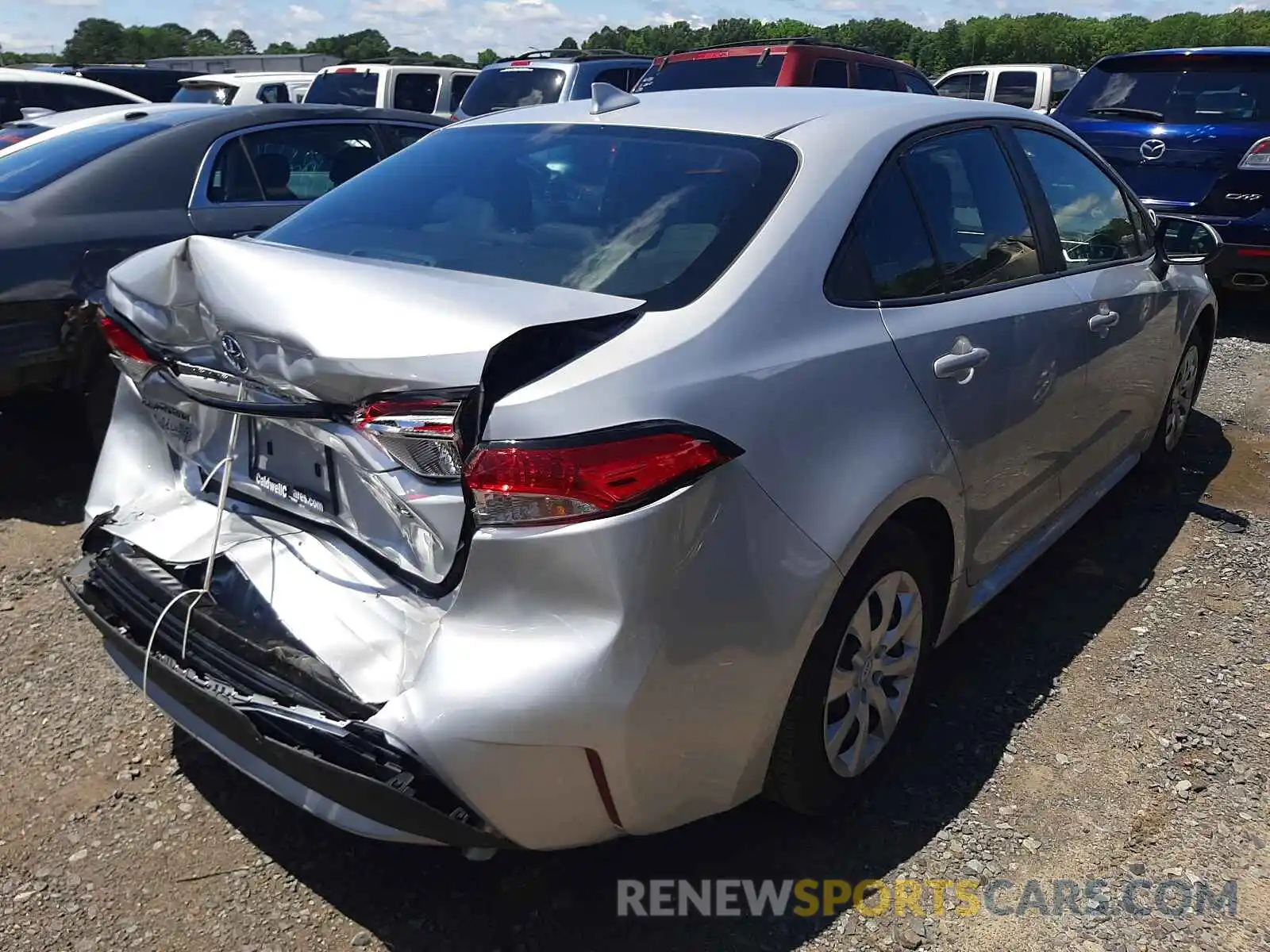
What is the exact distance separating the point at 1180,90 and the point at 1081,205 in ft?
14.9

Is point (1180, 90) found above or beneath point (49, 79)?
beneath

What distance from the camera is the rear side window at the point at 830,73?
904cm

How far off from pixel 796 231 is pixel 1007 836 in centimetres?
150

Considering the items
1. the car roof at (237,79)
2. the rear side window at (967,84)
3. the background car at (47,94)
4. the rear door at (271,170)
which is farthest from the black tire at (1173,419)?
the car roof at (237,79)

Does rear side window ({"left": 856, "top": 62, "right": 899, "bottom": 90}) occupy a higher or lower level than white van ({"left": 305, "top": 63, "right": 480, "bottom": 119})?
higher

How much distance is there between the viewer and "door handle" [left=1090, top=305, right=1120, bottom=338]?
131 inches

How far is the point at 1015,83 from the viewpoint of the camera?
1486 centimetres

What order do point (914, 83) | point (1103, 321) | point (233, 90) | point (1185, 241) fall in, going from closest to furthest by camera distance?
point (1103, 321) → point (1185, 241) → point (914, 83) → point (233, 90)

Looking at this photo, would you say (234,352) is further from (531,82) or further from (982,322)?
(531,82)

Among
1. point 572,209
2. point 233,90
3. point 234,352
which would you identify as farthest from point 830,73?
point 233,90

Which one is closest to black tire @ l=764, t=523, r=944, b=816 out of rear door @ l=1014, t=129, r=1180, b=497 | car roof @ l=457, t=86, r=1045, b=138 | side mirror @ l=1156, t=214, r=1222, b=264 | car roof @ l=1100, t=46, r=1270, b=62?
car roof @ l=457, t=86, r=1045, b=138

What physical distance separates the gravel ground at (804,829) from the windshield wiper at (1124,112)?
471 centimetres

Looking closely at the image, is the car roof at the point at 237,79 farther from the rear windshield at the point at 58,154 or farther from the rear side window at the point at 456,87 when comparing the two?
the rear windshield at the point at 58,154

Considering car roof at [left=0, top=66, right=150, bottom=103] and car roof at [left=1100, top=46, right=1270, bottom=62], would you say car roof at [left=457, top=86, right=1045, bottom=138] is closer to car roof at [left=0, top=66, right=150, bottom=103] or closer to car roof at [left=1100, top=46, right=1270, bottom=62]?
car roof at [left=1100, top=46, right=1270, bottom=62]
